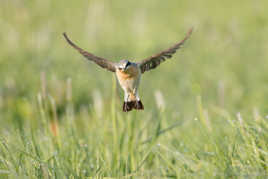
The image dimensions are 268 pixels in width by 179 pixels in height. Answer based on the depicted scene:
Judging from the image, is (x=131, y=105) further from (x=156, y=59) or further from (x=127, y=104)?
(x=156, y=59)

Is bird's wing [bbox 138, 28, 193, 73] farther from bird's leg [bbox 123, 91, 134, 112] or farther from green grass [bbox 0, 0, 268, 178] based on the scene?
green grass [bbox 0, 0, 268, 178]

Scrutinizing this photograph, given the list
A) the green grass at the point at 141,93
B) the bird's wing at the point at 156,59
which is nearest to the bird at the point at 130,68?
the bird's wing at the point at 156,59

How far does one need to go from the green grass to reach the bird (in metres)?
0.32

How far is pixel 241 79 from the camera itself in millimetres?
5484

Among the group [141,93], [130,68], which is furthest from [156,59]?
[141,93]

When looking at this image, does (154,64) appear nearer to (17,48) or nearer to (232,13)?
(17,48)

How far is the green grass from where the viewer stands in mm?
2254

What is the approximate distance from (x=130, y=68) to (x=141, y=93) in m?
3.13

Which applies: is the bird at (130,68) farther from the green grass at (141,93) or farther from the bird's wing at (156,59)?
the green grass at (141,93)

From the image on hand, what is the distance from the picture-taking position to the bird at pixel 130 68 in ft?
5.76

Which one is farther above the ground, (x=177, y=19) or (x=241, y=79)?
(x=177, y=19)

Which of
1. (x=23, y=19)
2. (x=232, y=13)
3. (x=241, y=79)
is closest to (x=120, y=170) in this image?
(x=241, y=79)

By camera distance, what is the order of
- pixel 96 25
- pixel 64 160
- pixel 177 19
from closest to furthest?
1. pixel 64 160
2. pixel 96 25
3. pixel 177 19

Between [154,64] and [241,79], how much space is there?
3.73 m
